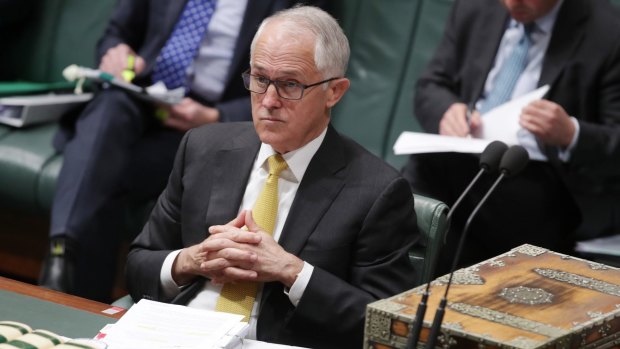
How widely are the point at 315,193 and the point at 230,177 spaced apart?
192 millimetres

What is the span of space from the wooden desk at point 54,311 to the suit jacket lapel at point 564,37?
1.64 m

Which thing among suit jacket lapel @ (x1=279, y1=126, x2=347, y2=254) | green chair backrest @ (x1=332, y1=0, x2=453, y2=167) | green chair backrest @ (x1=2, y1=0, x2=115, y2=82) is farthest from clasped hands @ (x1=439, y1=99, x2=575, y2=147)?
green chair backrest @ (x1=2, y1=0, x2=115, y2=82)

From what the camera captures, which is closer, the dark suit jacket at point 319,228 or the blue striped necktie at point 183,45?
the dark suit jacket at point 319,228

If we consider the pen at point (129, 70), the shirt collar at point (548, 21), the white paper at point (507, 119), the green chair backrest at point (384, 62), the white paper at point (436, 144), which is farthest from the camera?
the green chair backrest at point (384, 62)

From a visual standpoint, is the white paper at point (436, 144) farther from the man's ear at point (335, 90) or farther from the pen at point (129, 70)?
the pen at point (129, 70)

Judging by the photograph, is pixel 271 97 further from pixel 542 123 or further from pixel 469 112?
pixel 469 112

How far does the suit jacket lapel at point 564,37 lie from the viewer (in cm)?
330

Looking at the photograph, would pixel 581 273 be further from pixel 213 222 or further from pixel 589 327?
pixel 213 222

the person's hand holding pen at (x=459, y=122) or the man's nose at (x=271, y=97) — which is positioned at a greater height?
the man's nose at (x=271, y=97)

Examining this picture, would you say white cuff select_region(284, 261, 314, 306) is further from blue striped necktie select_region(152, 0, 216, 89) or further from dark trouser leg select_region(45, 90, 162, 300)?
blue striped necktie select_region(152, 0, 216, 89)

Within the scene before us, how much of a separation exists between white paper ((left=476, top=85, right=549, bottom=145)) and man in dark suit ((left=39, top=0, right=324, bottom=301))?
88 centimetres

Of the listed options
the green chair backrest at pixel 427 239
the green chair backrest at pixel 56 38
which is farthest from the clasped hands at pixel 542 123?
the green chair backrest at pixel 56 38

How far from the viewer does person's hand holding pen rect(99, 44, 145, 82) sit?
12.5 ft

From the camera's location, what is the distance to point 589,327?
5.99 ft
